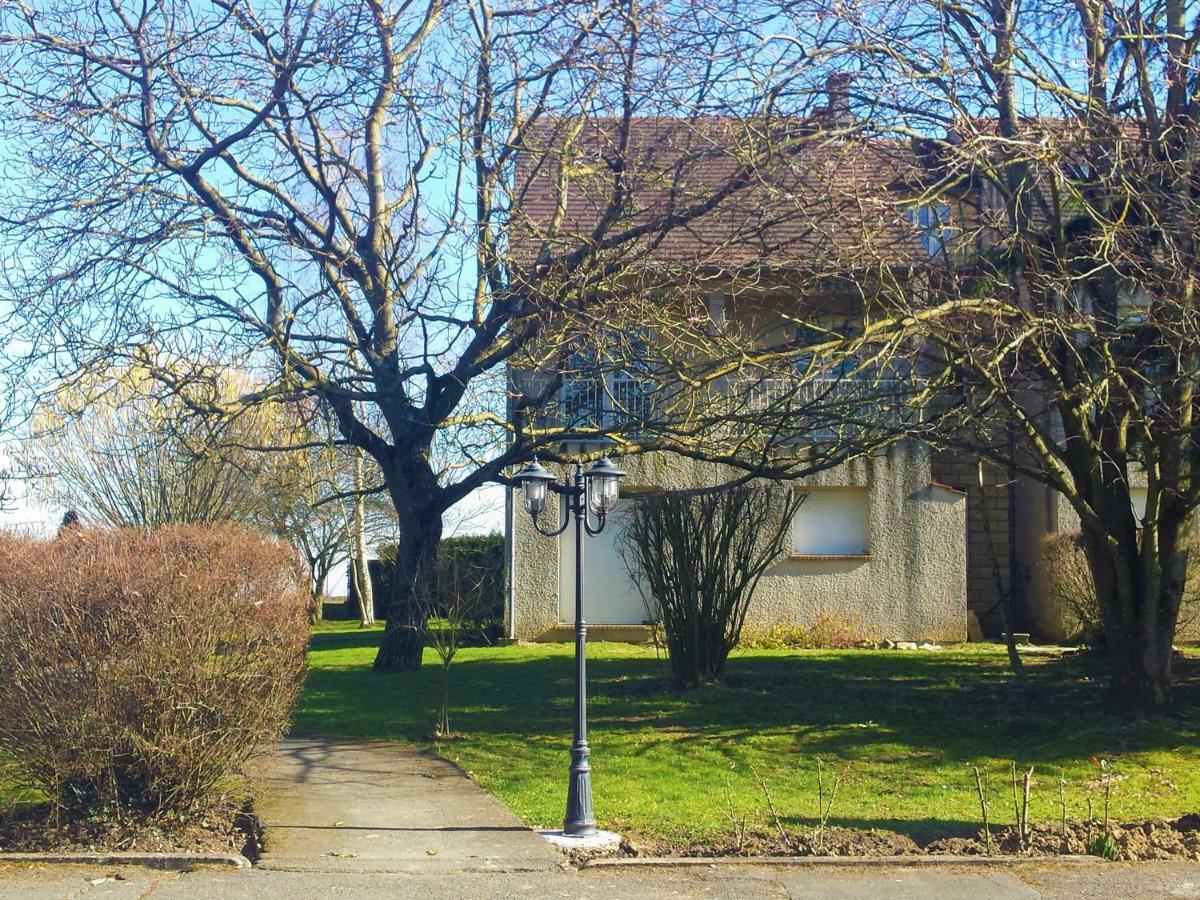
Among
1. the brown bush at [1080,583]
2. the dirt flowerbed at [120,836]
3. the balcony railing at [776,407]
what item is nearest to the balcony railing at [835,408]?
the balcony railing at [776,407]

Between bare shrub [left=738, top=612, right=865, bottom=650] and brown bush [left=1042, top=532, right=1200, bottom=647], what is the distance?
3291 millimetres

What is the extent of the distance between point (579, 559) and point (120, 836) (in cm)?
338

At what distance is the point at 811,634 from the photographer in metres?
19.1

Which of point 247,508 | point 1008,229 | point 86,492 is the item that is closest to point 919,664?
point 1008,229

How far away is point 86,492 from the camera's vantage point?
1011 inches

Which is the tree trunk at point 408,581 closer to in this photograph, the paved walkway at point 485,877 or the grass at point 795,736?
the grass at point 795,736

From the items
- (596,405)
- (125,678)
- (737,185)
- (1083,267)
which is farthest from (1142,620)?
(125,678)

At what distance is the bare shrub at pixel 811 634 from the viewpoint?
744 inches

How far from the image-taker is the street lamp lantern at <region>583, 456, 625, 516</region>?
27.8 feet

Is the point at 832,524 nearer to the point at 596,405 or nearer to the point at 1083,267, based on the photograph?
the point at 596,405

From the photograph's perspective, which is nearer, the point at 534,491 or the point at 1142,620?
the point at 534,491

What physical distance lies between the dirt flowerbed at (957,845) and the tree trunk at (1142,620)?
10.4 ft

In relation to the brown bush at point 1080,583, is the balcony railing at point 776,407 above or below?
above

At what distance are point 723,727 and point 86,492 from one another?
18.7m
